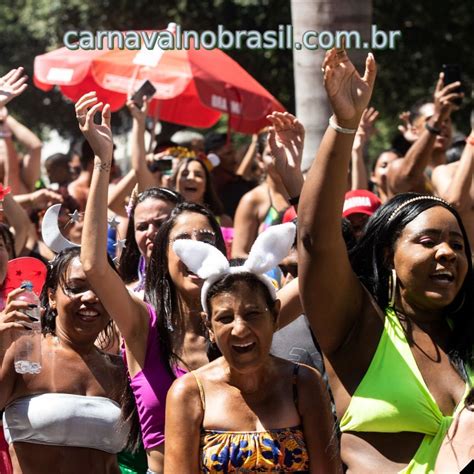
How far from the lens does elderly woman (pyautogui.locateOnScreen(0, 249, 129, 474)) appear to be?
491 centimetres

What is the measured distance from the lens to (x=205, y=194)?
25.5 feet

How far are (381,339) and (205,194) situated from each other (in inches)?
151

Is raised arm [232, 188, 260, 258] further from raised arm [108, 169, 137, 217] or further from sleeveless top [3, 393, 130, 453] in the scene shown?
sleeveless top [3, 393, 130, 453]

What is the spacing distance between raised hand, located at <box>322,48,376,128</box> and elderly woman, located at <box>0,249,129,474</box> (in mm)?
1573

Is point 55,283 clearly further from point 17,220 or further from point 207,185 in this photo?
point 207,185

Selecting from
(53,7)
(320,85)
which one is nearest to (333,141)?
(320,85)

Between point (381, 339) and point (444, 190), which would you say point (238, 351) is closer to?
point (381, 339)

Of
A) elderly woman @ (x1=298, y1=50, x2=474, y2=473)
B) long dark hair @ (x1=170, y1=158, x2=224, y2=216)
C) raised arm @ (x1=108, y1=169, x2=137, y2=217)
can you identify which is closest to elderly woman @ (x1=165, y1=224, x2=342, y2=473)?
elderly woman @ (x1=298, y1=50, x2=474, y2=473)

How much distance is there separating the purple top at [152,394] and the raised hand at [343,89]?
139 centimetres

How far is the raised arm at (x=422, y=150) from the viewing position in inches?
300

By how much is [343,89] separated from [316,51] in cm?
491

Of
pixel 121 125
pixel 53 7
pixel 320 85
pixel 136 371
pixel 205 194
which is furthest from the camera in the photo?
pixel 121 125

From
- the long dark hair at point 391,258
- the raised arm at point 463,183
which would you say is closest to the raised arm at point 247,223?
the raised arm at point 463,183

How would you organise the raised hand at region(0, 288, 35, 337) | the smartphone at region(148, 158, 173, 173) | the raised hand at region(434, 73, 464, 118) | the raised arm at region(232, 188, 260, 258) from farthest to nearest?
1. the smartphone at region(148, 158, 173, 173)
2. the raised arm at region(232, 188, 260, 258)
3. the raised hand at region(434, 73, 464, 118)
4. the raised hand at region(0, 288, 35, 337)
